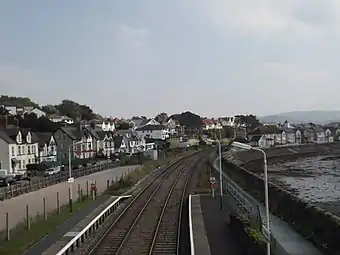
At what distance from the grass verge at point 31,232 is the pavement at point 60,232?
284mm

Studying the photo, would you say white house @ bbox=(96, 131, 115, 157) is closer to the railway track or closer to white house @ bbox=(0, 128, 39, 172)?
white house @ bbox=(0, 128, 39, 172)

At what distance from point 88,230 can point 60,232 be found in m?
1.45

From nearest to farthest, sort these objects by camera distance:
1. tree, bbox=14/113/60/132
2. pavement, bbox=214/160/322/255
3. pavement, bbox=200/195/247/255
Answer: pavement, bbox=200/195/247/255
pavement, bbox=214/160/322/255
tree, bbox=14/113/60/132

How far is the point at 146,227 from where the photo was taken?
2497cm

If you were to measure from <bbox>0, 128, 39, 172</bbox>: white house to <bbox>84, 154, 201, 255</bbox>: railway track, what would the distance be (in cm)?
2790

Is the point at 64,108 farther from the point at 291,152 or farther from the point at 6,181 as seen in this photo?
the point at 6,181

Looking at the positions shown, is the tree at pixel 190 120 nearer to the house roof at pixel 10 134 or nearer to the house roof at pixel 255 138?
the house roof at pixel 255 138

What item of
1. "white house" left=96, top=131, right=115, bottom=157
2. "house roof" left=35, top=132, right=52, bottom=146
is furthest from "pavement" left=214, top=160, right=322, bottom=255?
"white house" left=96, top=131, right=115, bottom=157

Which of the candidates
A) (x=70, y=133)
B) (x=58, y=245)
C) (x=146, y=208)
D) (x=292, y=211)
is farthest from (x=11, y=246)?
(x=70, y=133)

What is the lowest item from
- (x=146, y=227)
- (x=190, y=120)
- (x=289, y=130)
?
(x=146, y=227)

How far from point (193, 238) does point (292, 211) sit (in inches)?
390

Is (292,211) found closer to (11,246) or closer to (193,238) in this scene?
(193,238)

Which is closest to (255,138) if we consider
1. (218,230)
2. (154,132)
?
(154,132)

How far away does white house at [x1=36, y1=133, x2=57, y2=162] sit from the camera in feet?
255
